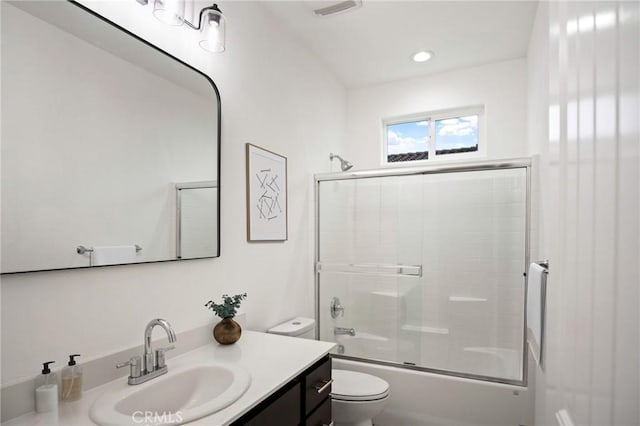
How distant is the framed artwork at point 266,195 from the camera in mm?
2145

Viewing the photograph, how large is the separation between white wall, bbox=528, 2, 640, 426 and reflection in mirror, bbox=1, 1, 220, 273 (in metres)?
1.40

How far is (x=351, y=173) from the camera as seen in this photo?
283 centimetres

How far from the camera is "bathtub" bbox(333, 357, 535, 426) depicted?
7.23 ft

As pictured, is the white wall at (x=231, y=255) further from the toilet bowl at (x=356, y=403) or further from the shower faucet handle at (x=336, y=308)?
the toilet bowl at (x=356, y=403)

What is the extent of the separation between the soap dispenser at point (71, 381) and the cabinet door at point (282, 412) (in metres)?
0.53

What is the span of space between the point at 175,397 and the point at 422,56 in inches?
115

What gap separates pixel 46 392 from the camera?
1061mm

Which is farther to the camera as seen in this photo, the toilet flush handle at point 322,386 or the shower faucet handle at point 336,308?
the shower faucet handle at point 336,308

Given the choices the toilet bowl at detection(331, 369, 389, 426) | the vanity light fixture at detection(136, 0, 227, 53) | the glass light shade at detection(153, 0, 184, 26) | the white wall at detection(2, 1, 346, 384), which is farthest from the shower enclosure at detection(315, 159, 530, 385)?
the glass light shade at detection(153, 0, 184, 26)

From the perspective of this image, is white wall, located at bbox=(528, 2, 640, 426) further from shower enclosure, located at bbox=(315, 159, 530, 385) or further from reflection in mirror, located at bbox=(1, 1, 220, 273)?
shower enclosure, located at bbox=(315, 159, 530, 385)

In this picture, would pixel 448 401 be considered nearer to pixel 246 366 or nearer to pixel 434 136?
pixel 246 366

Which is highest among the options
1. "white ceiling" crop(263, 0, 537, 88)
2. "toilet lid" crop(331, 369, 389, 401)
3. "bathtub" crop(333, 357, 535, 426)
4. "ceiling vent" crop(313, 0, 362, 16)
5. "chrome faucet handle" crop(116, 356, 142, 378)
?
"white ceiling" crop(263, 0, 537, 88)

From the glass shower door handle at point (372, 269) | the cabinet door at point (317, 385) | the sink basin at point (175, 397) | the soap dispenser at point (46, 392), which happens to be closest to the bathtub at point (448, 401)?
the glass shower door handle at point (372, 269)

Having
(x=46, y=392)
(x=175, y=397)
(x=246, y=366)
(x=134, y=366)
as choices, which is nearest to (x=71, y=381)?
(x=46, y=392)
